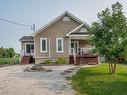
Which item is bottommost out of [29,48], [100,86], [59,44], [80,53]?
[100,86]

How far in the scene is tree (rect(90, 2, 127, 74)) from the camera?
2058cm

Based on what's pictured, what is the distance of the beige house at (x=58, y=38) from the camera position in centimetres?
3878

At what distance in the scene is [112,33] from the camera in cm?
2077

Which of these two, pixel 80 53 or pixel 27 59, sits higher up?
pixel 80 53

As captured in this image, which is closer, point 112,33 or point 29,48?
point 112,33

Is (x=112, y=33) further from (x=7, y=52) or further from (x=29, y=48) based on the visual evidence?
(x=7, y=52)

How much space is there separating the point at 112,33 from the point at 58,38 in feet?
61.8

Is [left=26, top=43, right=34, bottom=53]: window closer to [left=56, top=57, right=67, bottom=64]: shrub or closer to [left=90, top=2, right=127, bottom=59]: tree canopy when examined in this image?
[left=56, top=57, right=67, bottom=64]: shrub

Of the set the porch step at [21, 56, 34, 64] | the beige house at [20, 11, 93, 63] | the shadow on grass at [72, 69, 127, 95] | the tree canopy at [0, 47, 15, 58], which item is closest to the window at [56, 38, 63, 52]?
the beige house at [20, 11, 93, 63]

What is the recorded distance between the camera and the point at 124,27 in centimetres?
2073

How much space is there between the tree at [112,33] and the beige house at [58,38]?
17131 mm

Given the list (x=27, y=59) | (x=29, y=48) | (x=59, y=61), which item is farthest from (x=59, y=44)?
(x=29, y=48)

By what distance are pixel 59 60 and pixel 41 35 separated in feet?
15.8

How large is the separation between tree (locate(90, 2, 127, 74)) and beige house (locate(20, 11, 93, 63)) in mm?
17131
